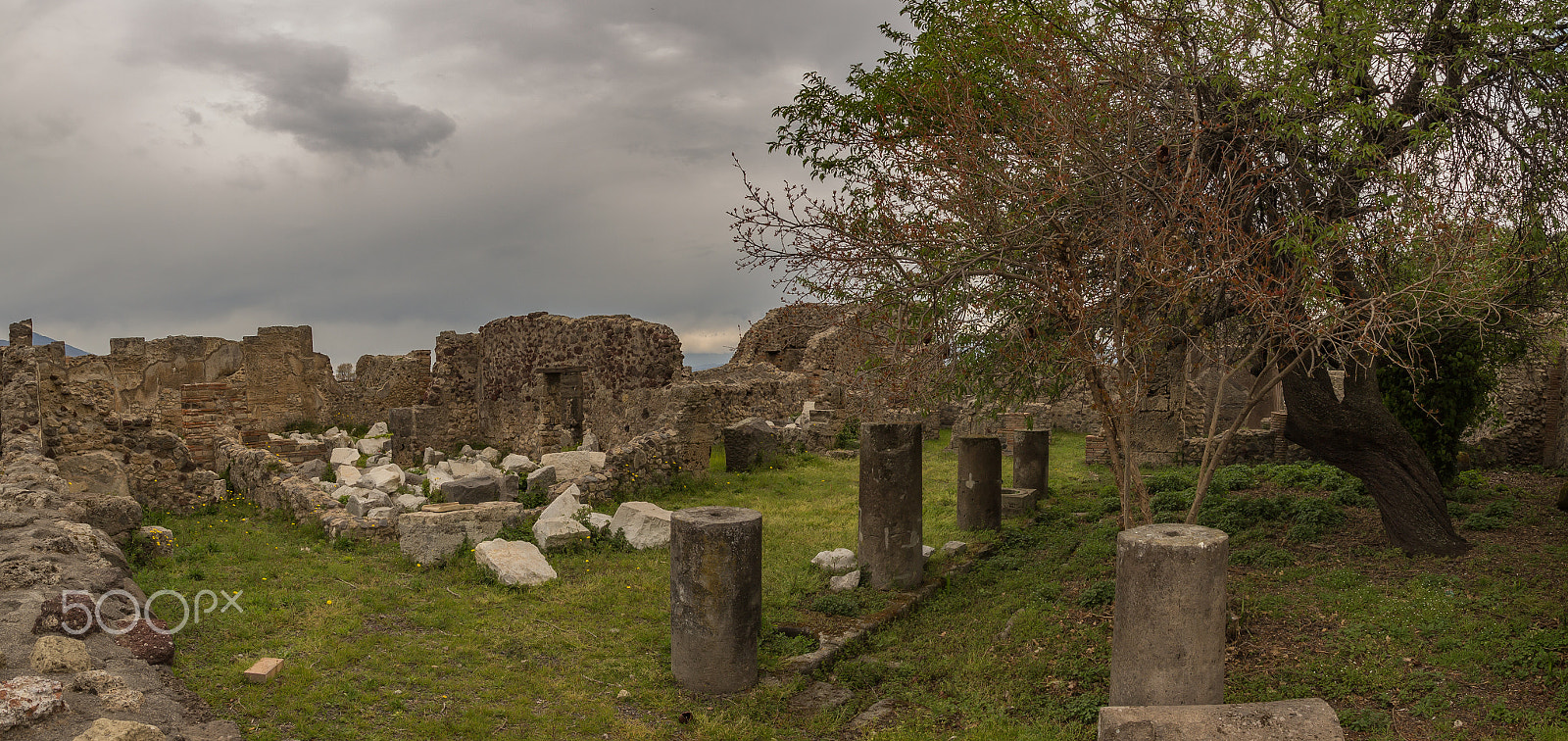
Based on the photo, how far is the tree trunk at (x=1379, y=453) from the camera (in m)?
7.83

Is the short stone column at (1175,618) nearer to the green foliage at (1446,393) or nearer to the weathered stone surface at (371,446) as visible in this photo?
the green foliage at (1446,393)

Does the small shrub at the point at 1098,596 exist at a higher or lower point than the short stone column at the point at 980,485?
lower

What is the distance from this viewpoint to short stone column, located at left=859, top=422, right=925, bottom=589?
8234 millimetres

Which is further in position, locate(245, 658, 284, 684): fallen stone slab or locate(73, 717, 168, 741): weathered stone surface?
locate(245, 658, 284, 684): fallen stone slab

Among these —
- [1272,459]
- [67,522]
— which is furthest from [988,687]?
[1272,459]

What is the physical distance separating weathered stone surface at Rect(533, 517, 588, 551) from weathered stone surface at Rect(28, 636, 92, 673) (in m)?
4.53

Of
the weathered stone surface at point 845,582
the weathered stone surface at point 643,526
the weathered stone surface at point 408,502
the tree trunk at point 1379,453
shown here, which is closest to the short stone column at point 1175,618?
the weathered stone surface at point 845,582

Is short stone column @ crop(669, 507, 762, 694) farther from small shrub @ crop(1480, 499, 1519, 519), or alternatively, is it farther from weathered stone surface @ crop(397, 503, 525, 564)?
small shrub @ crop(1480, 499, 1519, 519)

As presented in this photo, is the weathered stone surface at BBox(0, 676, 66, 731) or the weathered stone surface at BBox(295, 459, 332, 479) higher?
the weathered stone surface at BBox(295, 459, 332, 479)

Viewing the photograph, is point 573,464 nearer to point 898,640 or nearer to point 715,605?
point 898,640

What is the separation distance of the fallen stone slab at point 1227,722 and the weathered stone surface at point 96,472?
1100cm

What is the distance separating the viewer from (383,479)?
12.2 metres

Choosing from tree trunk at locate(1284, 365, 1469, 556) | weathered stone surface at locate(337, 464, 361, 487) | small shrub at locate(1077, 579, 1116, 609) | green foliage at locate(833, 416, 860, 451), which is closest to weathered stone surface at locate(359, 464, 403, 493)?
weathered stone surface at locate(337, 464, 361, 487)

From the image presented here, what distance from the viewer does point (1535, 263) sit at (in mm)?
7535
